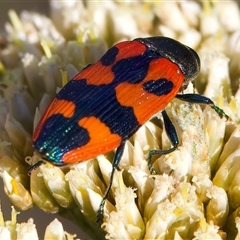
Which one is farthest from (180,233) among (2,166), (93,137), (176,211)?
(2,166)

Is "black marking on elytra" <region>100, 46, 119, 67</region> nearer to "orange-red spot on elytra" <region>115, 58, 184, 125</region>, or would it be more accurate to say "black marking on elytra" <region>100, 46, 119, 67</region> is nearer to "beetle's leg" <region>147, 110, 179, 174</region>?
"orange-red spot on elytra" <region>115, 58, 184, 125</region>

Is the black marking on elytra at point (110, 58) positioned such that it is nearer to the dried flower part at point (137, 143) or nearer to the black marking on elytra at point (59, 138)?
the dried flower part at point (137, 143)

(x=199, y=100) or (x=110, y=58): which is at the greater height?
(x=110, y=58)

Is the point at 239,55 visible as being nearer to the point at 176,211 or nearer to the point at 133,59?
the point at 133,59

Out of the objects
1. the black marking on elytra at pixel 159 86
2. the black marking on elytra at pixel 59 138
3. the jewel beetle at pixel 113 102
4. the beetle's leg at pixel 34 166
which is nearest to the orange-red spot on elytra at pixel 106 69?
the jewel beetle at pixel 113 102

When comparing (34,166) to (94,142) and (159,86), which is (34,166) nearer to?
(94,142)

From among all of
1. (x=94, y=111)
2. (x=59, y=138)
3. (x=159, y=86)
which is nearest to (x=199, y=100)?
(x=159, y=86)
